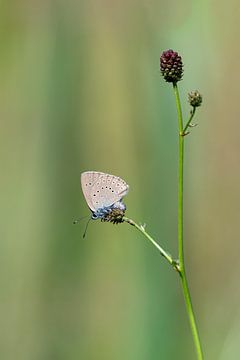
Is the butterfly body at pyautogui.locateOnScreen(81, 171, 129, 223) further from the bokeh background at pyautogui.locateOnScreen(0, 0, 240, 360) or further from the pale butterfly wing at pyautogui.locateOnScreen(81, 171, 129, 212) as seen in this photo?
the bokeh background at pyautogui.locateOnScreen(0, 0, 240, 360)

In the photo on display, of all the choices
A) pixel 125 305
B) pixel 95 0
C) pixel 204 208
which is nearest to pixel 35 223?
pixel 125 305

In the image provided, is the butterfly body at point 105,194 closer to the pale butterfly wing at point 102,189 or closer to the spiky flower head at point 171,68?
the pale butterfly wing at point 102,189

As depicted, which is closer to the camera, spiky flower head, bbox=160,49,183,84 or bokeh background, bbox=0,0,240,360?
spiky flower head, bbox=160,49,183,84

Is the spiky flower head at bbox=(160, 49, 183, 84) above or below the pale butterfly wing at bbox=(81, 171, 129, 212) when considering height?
above

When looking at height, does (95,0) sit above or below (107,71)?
above

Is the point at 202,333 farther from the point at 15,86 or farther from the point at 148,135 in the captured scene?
the point at 15,86

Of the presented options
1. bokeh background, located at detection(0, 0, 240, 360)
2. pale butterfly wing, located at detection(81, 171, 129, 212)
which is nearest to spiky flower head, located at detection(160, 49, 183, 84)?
pale butterfly wing, located at detection(81, 171, 129, 212)
